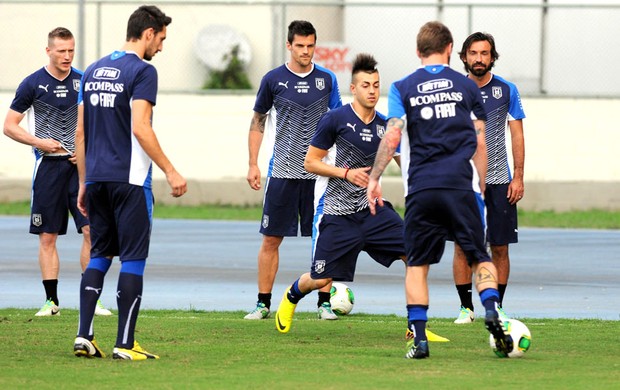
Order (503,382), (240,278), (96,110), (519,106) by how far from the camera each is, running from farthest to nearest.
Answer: (240,278) → (519,106) → (96,110) → (503,382)

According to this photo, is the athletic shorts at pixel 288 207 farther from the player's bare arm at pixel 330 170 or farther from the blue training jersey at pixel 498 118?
the blue training jersey at pixel 498 118

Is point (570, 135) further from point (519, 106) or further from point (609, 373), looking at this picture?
point (609, 373)

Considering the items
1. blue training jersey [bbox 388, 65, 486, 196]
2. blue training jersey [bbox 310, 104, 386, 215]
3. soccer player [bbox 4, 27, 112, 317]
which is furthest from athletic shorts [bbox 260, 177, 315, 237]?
blue training jersey [bbox 388, 65, 486, 196]

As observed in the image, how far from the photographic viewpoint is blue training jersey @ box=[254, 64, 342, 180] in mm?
11477

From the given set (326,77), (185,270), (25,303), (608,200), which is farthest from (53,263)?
(608,200)

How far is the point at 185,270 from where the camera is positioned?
51.2ft

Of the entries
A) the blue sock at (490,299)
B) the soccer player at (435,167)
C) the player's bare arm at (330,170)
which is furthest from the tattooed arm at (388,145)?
the player's bare arm at (330,170)

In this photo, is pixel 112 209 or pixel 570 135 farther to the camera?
pixel 570 135

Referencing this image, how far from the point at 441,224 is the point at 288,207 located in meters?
2.98

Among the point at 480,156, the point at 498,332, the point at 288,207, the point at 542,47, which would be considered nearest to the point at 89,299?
the point at 498,332

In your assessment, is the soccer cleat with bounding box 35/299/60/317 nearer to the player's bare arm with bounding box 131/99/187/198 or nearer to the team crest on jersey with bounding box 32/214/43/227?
the team crest on jersey with bounding box 32/214/43/227

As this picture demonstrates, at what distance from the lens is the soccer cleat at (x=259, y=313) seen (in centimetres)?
1116

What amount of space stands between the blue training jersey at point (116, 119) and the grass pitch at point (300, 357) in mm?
1182

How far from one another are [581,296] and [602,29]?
1318cm
